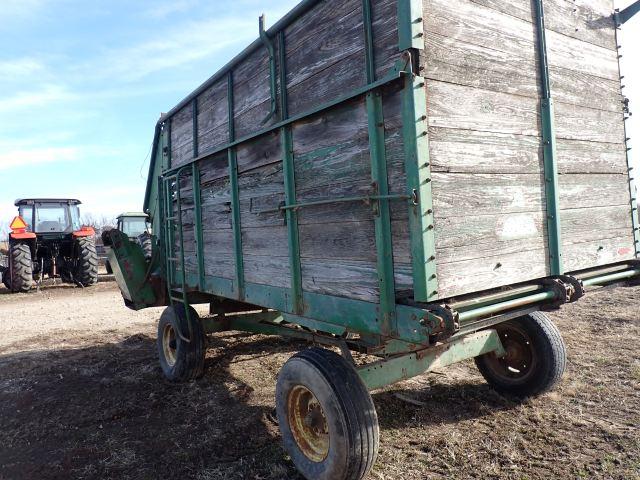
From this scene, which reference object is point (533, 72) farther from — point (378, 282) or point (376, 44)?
point (378, 282)

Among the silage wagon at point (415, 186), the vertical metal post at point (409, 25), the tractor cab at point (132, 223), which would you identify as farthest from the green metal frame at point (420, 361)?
the tractor cab at point (132, 223)

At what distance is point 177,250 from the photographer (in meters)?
5.06

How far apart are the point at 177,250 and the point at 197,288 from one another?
2.17 ft

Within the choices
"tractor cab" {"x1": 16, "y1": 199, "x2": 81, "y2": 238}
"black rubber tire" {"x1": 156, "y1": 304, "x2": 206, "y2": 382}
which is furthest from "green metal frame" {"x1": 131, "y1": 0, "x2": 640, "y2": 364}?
"tractor cab" {"x1": 16, "y1": 199, "x2": 81, "y2": 238}

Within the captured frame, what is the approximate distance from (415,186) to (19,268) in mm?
13022

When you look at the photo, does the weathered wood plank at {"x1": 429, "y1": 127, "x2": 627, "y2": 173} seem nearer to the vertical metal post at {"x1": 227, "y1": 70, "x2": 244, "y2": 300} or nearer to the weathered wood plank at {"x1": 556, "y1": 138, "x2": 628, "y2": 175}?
the weathered wood plank at {"x1": 556, "y1": 138, "x2": 628, "y2": 175}

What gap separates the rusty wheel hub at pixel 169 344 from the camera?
5.01 metres

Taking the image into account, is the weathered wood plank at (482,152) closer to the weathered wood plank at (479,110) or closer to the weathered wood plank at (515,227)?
the weathered wood plank at (479,110)

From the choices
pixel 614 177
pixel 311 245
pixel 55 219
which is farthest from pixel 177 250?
pixel 55 219

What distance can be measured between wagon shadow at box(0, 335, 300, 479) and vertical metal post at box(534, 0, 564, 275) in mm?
2138

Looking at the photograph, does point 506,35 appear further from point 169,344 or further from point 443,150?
point 169,344

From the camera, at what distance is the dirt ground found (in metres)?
2.98

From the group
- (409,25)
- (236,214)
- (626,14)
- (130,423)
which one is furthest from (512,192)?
(130,423)

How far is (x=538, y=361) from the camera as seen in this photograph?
377 centimetres
